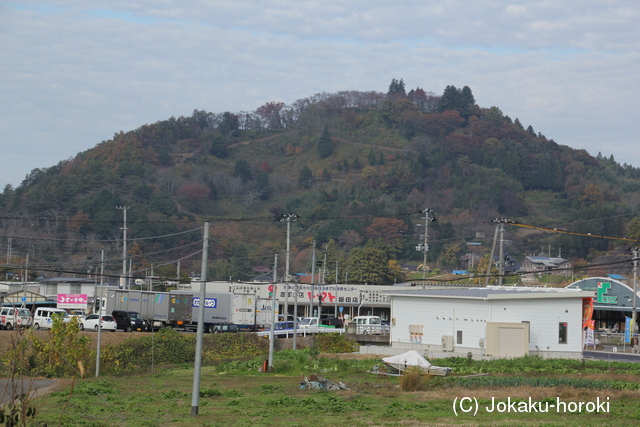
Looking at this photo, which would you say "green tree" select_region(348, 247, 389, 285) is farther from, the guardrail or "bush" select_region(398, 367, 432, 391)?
"bush" select_region(398, 367, 432, 391)

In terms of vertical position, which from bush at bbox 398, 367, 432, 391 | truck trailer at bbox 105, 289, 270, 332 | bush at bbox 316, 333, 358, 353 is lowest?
bush at bbox 316, 333, 358, 353

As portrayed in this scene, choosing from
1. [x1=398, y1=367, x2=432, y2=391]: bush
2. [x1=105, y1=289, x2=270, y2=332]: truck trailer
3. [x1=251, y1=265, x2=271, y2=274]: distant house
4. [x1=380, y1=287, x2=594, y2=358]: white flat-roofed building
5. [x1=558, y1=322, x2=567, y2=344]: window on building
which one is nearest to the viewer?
[x1=398, y1=367, x2=432, y2=391]: bush

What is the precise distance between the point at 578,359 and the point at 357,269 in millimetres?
84322

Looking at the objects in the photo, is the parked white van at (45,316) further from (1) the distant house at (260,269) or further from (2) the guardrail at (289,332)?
(1) the distant house at (260,269)

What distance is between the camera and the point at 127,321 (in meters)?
57.0

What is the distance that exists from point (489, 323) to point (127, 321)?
2972cm

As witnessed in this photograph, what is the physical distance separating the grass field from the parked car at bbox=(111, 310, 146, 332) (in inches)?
914

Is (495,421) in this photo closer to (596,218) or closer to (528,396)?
(528,396)

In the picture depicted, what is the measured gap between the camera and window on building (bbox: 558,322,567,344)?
40.3m

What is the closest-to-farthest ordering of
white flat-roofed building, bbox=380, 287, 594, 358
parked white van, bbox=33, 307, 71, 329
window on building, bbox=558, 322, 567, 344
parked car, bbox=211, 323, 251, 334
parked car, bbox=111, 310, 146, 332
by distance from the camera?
1. white flat-roofed building, bbox=380, 287, 594, 358
2. window on building, bbox=558, 322, 567, 344
3. parked white van, bbox=33, 307, 71, 329
4. parked car, bbox=211, 323, 251, 334
5. parked car, bbox=111, 310, 146, 332

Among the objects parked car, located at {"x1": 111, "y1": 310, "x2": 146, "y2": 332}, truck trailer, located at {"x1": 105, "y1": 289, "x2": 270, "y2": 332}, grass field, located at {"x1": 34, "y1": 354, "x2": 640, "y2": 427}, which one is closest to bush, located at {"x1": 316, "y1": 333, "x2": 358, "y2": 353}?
truck trailer, located at {"x1": 105, "y1": 289, "x2": 270, "y2": 332}

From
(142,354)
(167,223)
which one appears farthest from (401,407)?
(167,223)

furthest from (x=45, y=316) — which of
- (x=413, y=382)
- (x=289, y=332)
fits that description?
(x=413, y=382)

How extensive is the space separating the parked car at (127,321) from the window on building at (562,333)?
32720 millimetres
